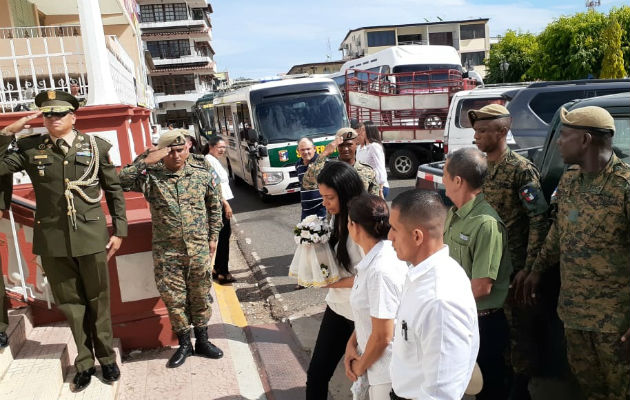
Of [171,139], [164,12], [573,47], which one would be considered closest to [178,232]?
[171,139]

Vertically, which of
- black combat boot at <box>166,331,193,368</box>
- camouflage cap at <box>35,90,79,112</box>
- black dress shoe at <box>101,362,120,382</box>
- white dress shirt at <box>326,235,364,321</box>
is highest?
camouflage cap at <box>35,90,79,112</box>

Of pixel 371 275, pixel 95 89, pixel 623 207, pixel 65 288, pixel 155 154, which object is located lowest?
pixel 65 288

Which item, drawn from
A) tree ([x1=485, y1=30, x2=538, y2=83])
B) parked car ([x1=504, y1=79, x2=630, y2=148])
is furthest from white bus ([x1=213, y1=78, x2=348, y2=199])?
tree ([x1=485, y1=30, x2=538, y2=83])

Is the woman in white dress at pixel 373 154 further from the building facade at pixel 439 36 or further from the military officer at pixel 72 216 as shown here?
the building facade at pixel 439 36

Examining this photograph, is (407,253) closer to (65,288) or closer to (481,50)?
(65,288)

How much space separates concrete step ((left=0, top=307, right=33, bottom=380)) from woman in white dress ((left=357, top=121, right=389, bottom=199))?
3578mm

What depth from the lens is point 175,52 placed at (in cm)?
6050

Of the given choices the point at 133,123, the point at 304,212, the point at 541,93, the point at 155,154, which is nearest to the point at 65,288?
the point at 155,154

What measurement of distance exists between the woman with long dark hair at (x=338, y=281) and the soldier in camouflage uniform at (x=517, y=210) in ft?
2.95

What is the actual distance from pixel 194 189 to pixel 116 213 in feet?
1.93

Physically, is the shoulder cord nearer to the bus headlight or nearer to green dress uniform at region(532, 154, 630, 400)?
green dress uniform at region(532, 154, 630, 400)

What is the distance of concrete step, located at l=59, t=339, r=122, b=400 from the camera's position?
333 centimetres

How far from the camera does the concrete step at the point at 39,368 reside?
3.12 m

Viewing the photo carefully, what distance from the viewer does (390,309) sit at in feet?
6.95
